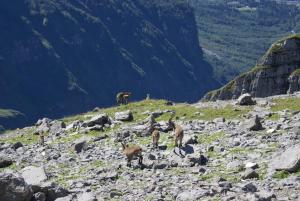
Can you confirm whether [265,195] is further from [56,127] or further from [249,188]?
[56,127]

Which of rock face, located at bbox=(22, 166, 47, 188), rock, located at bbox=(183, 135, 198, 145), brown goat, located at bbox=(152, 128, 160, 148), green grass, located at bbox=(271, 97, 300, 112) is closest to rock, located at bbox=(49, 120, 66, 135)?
green grass, located at bbox=(271, 97, 300, 112)

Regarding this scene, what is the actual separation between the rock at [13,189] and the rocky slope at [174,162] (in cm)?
4

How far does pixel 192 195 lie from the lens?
25.8 m

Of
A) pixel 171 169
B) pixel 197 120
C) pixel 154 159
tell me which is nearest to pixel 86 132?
pixel 197 120

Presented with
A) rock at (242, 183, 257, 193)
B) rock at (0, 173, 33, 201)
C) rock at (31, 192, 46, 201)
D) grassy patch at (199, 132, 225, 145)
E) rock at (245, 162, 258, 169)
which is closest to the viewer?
rock at (242, 183, 257, 193)

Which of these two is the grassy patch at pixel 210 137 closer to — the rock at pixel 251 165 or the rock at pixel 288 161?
the rock at pixel 251 165

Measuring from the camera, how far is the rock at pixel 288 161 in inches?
1120

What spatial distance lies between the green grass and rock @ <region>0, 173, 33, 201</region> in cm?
2922

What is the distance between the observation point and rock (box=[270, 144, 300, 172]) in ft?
93.4

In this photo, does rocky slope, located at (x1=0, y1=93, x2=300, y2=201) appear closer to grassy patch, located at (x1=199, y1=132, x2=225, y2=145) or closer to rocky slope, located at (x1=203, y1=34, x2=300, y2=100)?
grassy patch, located at (x1=199, y1=132, x2=225, y2=145)

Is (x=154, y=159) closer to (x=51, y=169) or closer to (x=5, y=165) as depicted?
(x=51, y=169)

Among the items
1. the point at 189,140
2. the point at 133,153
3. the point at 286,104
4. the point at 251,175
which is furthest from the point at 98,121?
the point at 251,175

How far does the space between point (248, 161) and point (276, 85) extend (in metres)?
A: 92.0

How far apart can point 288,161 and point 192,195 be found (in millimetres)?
5568
